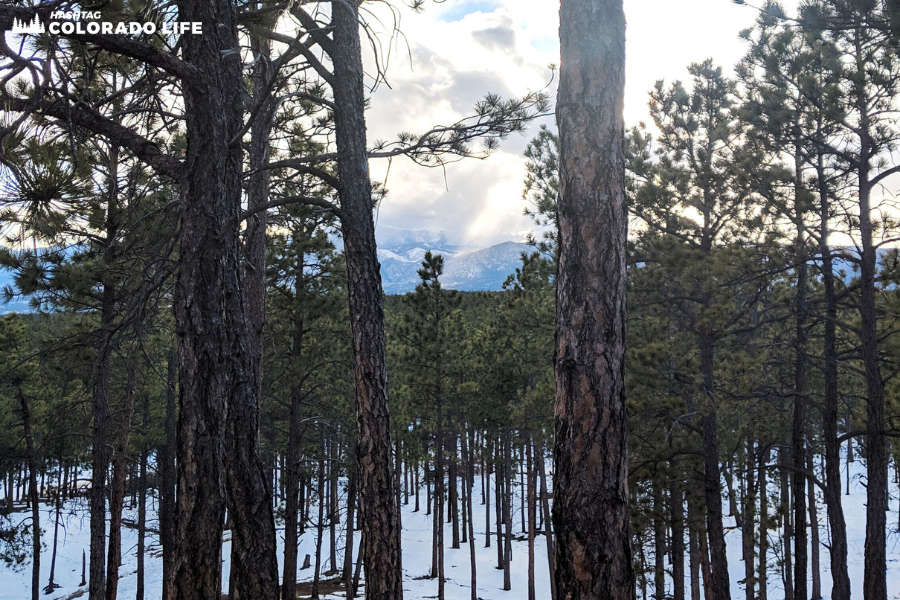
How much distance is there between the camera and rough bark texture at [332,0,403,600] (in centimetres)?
500

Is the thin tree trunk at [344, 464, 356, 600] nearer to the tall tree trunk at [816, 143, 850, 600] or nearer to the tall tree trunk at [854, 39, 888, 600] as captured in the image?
the tall tree trunk at [816, 143, 850, 600]

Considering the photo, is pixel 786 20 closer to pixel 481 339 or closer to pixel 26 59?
pixel 26 59

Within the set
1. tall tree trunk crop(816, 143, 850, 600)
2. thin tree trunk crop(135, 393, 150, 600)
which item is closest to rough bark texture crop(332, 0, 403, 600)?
tall tree trunk crop(816, 143, 850, 600)

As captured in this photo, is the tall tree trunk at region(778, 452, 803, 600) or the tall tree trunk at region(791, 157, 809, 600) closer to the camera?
the tall tree trunk at region(791, 157, 809, 600)

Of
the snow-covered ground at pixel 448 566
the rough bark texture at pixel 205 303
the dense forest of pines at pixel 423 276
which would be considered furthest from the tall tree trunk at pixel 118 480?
the rough bark texture at pixel 205 303

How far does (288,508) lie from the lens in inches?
Answer: 621

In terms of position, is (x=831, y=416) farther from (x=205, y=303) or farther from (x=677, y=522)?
(x=205, y=303)

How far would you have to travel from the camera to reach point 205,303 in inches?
157

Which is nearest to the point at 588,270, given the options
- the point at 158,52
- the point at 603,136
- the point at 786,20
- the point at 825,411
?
the point at 603,136

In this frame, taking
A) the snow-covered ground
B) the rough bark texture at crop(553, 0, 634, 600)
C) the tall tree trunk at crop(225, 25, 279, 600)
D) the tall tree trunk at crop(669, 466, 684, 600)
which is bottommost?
the snow-covered ground

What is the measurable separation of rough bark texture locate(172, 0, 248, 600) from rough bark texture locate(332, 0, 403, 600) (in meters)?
1.06

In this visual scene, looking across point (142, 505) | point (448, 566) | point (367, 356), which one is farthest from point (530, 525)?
point (367, 356)

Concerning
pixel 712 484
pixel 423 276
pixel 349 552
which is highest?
pixel 423 276

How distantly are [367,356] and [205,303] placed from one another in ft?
5.10
